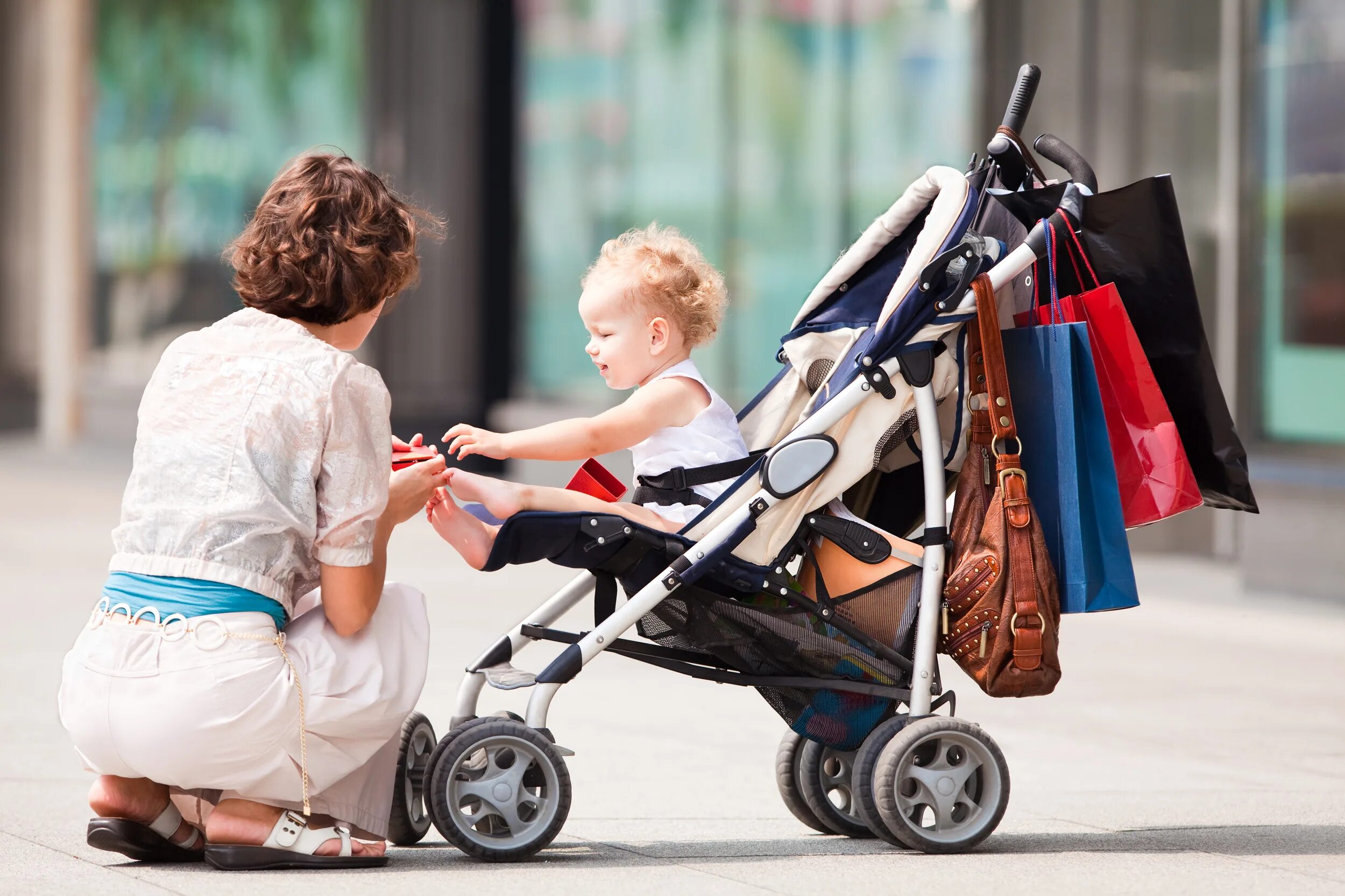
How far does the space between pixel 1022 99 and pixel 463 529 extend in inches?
61.5

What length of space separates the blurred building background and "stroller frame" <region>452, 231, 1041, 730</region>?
15.1 ft

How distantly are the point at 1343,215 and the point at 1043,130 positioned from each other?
1985mm

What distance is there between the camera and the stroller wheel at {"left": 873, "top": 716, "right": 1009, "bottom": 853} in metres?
3.70

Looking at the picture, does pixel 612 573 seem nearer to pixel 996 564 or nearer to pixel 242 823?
pixel 996 564

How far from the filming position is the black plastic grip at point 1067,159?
159 inches

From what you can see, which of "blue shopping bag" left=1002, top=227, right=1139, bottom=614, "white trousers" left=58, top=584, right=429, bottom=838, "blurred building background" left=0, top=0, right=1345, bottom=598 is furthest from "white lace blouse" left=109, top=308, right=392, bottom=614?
"blurred building background" left=0, top=0, right=1345, bottom=598

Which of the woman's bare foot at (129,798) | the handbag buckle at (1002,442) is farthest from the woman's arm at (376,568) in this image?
the handbag buckle at (1002,442)

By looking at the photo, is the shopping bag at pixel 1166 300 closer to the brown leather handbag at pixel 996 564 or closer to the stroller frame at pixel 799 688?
the stroller frame at pixel 799 688

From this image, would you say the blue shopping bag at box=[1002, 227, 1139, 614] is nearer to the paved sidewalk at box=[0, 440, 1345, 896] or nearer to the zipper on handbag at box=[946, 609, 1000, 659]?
the zipper on handbag at box=[946, 609, 1000, 659]

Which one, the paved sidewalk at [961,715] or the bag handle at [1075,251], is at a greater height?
the bag handle at [1075,251]

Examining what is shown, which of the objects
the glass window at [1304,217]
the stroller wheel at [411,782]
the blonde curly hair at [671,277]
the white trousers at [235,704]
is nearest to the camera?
the white trousers at [235,704]

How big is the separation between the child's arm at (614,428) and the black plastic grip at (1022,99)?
0.92 m

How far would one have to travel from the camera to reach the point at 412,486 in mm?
3627

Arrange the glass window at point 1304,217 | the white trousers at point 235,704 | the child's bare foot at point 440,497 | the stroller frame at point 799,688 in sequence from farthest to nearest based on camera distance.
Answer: the glass window at point 1304,217, the child's bare foot at point 440,497, the stroller frame at point 799,688, the white trousers at point 235,704
